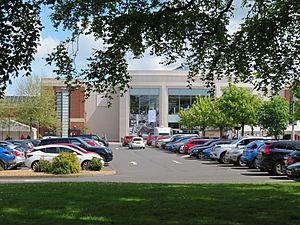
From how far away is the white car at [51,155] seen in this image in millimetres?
26688

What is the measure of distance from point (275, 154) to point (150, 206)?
Answer: 14803mm

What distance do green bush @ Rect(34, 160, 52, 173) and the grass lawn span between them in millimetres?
11733

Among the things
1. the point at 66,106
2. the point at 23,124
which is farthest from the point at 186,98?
the point at 66,106

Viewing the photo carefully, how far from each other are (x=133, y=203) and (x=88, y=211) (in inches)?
50.4

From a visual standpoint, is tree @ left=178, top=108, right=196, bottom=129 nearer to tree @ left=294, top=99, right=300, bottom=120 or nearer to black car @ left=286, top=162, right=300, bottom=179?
tree @ left=294, top=99, right=300, bottom=120

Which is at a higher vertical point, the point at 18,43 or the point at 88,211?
the point at 18,43

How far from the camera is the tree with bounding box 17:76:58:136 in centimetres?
7133

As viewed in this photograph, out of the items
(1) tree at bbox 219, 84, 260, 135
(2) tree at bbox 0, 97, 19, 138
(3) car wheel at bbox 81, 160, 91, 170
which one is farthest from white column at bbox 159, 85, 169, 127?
(3) car wheel at bbox 81, 160, 91, 170

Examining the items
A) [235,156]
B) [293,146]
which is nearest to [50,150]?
[235,156]

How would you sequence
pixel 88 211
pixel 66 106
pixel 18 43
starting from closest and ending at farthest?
pixel 18 43 < pixel 88 211 < pixel 66 106

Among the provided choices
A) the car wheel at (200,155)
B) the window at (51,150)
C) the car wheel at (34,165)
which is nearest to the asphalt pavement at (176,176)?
the car wheel at (34,165)

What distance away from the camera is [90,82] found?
11.4 meters

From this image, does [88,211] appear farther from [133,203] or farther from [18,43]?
[18,43]

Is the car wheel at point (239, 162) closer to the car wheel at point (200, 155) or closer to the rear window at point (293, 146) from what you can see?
the rear window at point (293, 146)
